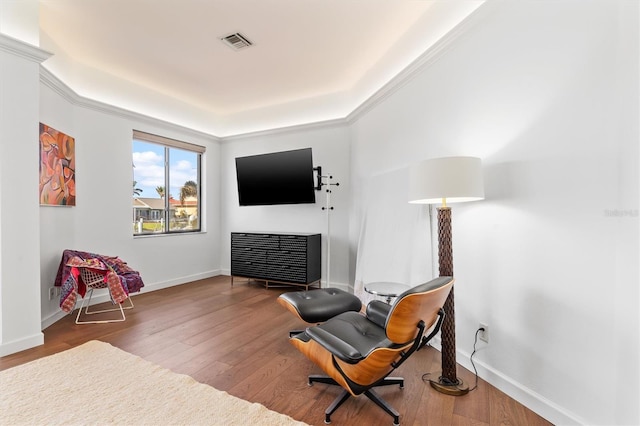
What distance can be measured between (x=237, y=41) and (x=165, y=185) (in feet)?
8.93

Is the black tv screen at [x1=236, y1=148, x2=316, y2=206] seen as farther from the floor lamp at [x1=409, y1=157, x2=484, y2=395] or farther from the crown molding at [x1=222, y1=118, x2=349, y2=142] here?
the floor lamp at [x1=409, y1=157, x2=484, y2=395]

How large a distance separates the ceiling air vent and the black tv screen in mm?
1542

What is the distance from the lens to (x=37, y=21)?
8.61ft

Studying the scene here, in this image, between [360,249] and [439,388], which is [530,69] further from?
[360,249]

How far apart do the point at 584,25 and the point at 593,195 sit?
870 millimetres

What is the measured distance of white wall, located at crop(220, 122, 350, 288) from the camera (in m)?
4.55

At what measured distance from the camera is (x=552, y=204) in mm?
1658

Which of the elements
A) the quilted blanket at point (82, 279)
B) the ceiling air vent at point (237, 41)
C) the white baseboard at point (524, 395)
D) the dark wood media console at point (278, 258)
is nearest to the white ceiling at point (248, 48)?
the ceiling air vent at point (237, 41)

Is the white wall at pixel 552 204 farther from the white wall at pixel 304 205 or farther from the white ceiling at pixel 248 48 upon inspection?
the white wall at pixel 304 205

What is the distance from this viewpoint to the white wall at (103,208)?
10.4 ft

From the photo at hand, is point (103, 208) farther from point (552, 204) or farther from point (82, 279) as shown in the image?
point (552, 204)

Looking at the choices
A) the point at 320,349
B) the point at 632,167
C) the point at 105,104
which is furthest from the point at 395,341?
the point at 105,104

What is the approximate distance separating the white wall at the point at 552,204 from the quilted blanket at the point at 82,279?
3358 millimetres

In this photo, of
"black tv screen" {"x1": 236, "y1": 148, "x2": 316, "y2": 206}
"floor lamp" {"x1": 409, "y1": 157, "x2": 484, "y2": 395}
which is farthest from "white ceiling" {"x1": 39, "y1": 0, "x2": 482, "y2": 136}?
"floor lamp" {"x1": 409, "y1": 157, "x2": 484, "y2": 395}
